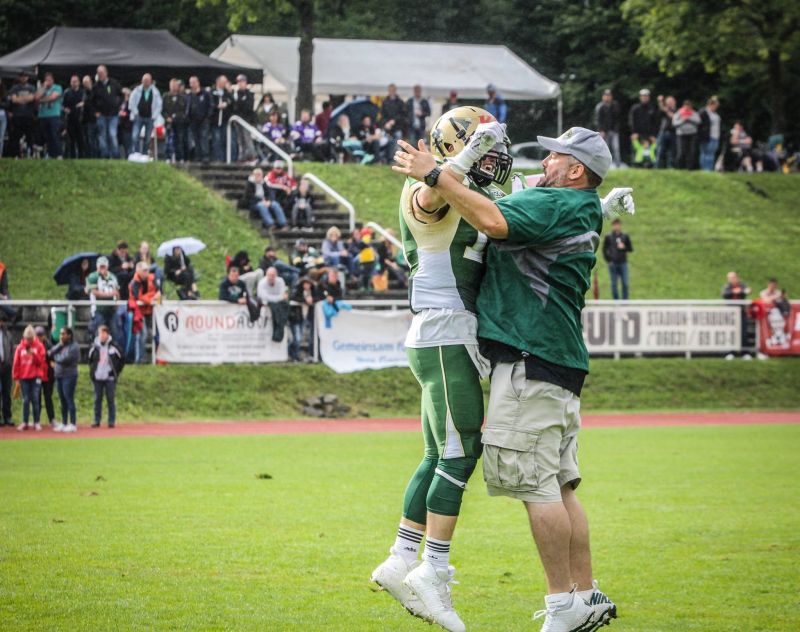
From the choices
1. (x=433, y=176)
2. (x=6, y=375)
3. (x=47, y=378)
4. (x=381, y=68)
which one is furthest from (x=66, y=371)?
(x=381, y=68)

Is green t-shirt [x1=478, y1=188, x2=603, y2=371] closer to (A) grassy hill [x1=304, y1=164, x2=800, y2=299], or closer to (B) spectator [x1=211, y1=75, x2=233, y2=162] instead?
(A) grassy hill [x1=304, y1=164, x2=800, y2=299]

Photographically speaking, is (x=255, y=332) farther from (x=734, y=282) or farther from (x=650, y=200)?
(x=650, y=200)

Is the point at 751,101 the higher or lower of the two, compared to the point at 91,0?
lower

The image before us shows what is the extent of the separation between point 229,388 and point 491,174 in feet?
56.3

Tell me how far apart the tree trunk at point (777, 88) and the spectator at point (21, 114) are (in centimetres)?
2713

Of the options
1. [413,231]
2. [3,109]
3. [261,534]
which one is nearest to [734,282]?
[3,109]

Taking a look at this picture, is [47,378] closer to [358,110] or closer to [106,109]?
[106,109]

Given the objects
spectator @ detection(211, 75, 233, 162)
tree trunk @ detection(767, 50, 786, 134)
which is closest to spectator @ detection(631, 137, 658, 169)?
tree trunk @ detection(767, 50, 786, 134)

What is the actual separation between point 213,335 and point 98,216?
25.9ft

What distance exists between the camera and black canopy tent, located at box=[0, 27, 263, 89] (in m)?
33.6

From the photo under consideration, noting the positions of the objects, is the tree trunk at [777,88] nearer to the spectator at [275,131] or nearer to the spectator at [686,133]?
the spectator at [686,133]

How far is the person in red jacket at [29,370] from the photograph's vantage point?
20641 millimetres

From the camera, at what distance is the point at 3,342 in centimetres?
2155

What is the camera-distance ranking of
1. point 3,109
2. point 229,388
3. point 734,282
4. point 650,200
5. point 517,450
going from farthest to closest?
1. point 650,200
2. point 3,109
3. point 734,282
4. point 229,388
5. point 517,450
